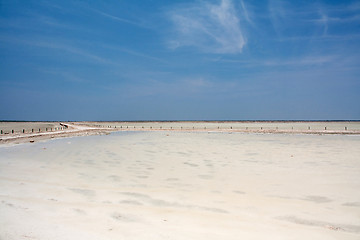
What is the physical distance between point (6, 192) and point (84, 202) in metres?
2.09

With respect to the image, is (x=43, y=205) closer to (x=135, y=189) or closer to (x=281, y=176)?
(x=135, y=189)

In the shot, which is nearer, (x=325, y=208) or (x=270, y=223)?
(x=270, y=223)

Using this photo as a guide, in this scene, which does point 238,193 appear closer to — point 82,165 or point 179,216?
point 179,216

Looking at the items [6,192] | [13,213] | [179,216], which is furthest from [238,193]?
[6,192]

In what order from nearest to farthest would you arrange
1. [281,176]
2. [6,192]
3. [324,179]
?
1. [6,192]
2. [324,179]
3. [281,176]

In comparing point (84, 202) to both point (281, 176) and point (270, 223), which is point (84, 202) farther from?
point (281, 176)

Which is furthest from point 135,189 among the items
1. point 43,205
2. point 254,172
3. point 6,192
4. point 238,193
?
point 254,172

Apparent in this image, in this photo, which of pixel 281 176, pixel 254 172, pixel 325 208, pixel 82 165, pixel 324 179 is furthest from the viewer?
pixel 82 165

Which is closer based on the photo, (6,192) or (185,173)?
(6,192)

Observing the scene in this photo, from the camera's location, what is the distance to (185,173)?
25.7ft

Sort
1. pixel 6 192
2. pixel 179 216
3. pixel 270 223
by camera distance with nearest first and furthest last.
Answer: pixel 270 223 < pixel 179 216 < pixel 6 192

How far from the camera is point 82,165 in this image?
9133 mm

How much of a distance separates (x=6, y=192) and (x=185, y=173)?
15.4 feet

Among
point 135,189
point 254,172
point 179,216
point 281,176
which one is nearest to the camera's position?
point 179,216
